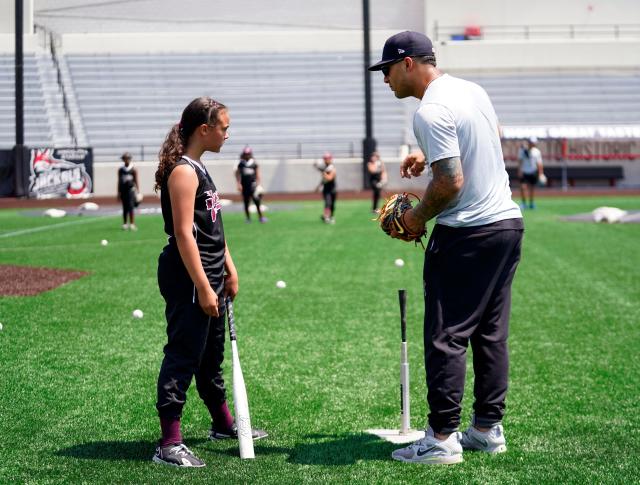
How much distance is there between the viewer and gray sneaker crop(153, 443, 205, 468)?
200 inches

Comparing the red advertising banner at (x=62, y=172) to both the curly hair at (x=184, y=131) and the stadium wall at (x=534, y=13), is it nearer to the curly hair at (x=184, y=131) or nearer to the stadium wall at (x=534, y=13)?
the stadium wall at (x=534, y=13)

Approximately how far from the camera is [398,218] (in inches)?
204

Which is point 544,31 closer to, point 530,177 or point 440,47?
point 440,47

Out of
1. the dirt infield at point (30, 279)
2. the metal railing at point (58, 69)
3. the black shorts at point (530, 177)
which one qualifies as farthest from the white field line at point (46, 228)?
the metal railing at point (58, 69)

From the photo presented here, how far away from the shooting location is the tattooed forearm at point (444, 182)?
4.80m

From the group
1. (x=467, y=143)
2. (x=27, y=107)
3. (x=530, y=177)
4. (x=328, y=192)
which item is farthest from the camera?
(x=27, y=107)

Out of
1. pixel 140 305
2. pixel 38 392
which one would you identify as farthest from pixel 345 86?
pixel 38 392

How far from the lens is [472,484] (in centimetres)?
475

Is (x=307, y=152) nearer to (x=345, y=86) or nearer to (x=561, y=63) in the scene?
(x=345, y=86)

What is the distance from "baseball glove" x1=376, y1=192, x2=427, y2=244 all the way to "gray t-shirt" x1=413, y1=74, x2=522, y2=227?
19 cm

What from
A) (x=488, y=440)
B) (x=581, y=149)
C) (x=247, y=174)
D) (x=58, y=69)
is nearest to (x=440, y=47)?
(x=581, y=149)

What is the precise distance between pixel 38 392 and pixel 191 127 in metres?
2.66

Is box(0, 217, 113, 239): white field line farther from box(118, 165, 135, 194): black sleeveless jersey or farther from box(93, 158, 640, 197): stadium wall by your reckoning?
box(93, 158, 640, 197): stadium wall

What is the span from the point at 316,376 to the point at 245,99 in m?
37.0
